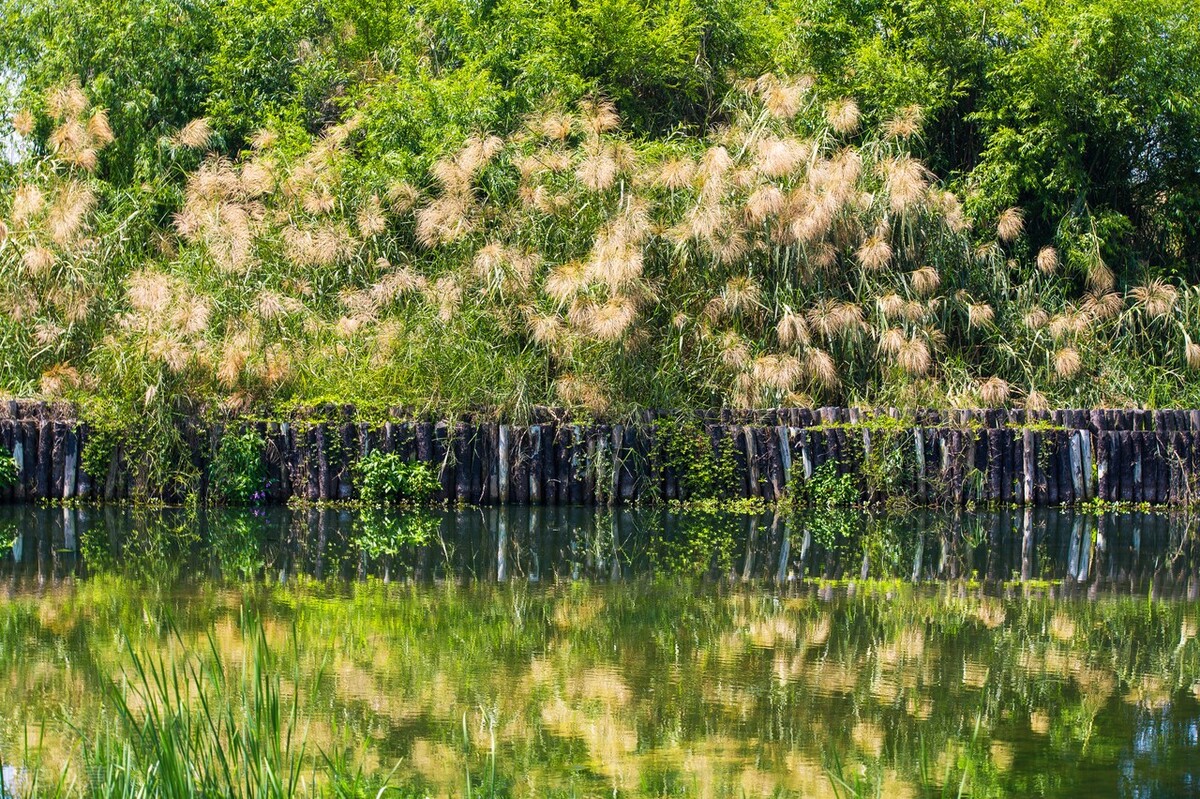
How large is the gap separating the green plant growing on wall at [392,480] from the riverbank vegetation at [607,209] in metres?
0.60

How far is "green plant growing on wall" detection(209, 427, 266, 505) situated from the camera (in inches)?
496

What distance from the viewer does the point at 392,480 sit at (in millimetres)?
12766

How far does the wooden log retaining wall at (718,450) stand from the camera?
12719mm

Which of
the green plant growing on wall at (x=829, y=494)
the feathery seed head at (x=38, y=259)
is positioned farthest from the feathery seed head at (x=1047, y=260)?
the feathery seed head at (x=38, y=259)

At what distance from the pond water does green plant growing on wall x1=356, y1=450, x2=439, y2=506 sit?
36.7 inches

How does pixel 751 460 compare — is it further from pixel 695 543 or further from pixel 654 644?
pixel 654 644

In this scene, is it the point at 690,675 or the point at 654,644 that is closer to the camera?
the point at 690,675

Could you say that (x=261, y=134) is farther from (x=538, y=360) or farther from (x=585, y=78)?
(x=538, y=360)

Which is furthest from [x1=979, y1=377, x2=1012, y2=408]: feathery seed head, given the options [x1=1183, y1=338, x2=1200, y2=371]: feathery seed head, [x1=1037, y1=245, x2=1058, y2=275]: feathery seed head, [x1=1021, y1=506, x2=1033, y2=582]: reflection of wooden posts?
[x1=1183, y1=338, x2=1200, y2=371]: feathery seed head

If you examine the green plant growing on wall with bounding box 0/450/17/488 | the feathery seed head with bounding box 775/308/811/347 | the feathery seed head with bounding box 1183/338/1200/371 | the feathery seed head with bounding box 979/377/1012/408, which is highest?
the feathery seed head with bounding box 775/308/811/347

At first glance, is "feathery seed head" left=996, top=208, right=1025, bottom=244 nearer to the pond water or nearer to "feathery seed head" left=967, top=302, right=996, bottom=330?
"feathery seed head" left=967, top=302, right=996, bottom=330

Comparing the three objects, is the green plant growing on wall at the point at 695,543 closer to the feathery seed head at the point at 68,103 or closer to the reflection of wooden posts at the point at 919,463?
the reflection of wooden posts at the point at 919,463

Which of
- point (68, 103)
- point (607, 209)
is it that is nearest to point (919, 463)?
point (607, 209)

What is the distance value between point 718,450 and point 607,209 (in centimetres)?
319
